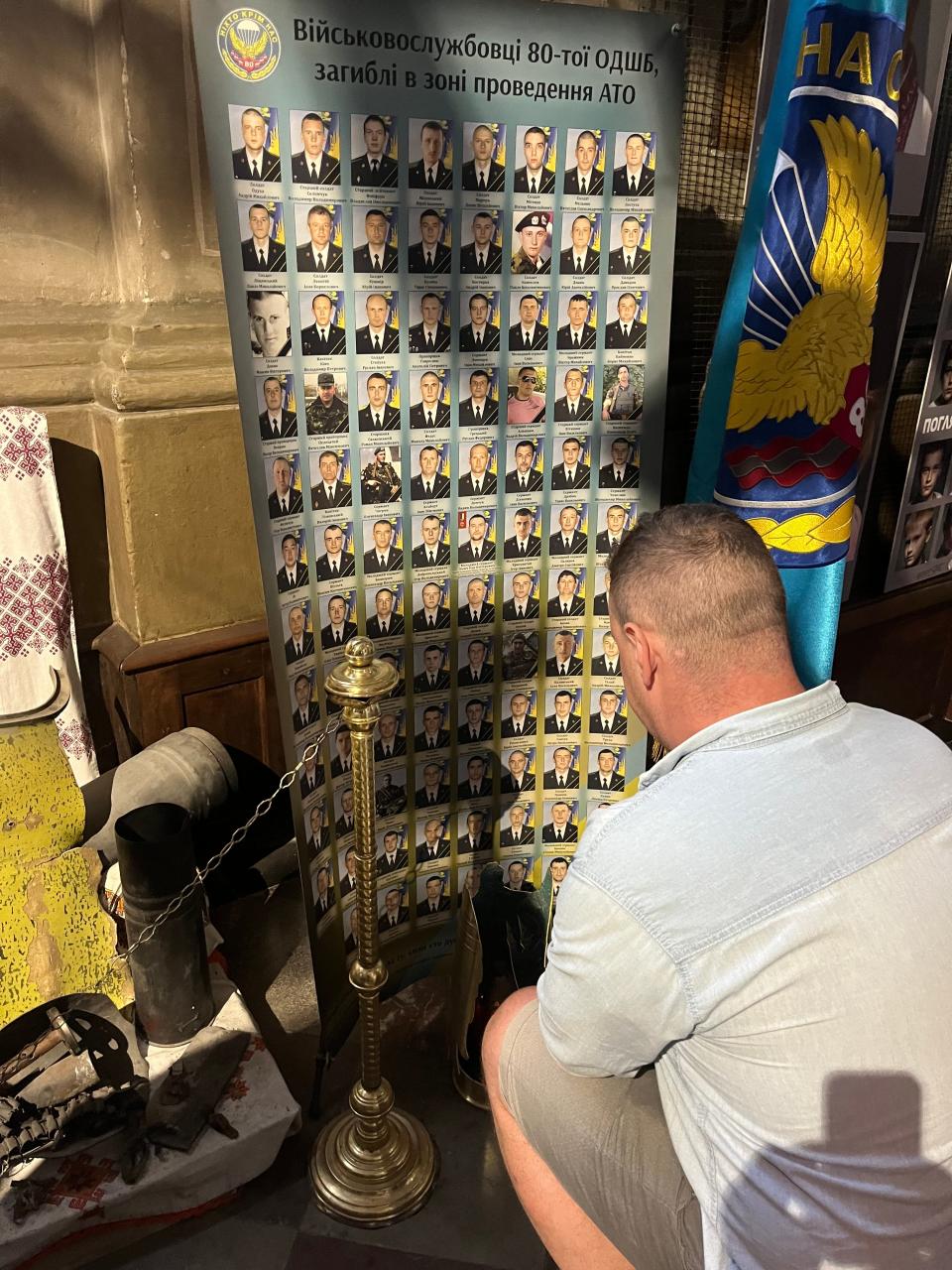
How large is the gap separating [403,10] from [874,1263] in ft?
6.58

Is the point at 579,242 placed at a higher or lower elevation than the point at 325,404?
higher

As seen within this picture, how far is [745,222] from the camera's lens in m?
2.10

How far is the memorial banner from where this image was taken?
1.54 metres

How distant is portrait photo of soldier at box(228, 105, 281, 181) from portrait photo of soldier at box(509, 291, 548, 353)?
52 cm

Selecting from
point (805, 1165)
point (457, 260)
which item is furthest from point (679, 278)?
point (805, 1165)

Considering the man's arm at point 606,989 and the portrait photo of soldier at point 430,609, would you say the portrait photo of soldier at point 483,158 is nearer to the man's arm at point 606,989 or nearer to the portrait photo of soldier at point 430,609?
the portrait photo of soldier at point 430,609

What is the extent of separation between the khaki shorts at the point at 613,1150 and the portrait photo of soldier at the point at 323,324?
1.28 m

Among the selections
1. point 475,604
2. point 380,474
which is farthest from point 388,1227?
point 380,474

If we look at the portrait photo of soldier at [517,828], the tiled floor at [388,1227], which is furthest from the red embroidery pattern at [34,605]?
the portrait photo of soldier at [517,828]

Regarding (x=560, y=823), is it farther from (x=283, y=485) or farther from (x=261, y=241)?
(x=261, y=241)

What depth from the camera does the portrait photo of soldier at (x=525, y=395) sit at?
1.86m

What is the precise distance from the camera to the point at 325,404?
1.68m

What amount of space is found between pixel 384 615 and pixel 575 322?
0.73 meters

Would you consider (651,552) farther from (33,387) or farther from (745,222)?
(33,387)
